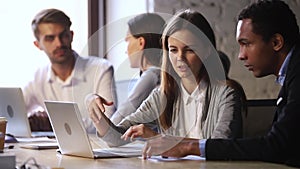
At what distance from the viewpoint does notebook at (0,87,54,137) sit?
2.79 m

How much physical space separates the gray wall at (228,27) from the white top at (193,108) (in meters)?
1.31

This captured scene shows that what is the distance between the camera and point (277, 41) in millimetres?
2072

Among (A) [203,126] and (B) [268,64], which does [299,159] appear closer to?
(B) [268,64]

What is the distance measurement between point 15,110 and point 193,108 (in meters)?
0.98

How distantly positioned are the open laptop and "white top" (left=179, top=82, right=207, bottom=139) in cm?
35

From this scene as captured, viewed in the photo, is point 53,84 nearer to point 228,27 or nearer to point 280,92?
point 228,27

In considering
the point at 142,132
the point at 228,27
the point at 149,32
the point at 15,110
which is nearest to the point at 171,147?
the point at 142,132

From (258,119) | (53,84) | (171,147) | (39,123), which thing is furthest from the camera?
(53,84)

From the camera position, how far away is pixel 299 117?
5.98ft

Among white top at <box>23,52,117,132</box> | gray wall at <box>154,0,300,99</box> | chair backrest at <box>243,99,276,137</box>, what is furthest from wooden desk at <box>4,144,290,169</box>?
gray wall at <box>154,0,300,99</box>

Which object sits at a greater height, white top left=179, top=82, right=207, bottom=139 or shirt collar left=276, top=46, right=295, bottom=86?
shirt collar left=276, top=46, right=295, bottom=86

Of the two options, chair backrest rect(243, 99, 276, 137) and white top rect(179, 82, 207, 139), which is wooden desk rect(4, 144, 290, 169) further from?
chair backrest rect(243, 99, 276, 137)

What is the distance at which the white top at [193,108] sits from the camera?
7.84ft

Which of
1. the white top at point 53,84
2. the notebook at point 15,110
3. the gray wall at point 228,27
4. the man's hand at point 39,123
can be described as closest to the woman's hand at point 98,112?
the notebook at point 15,110
